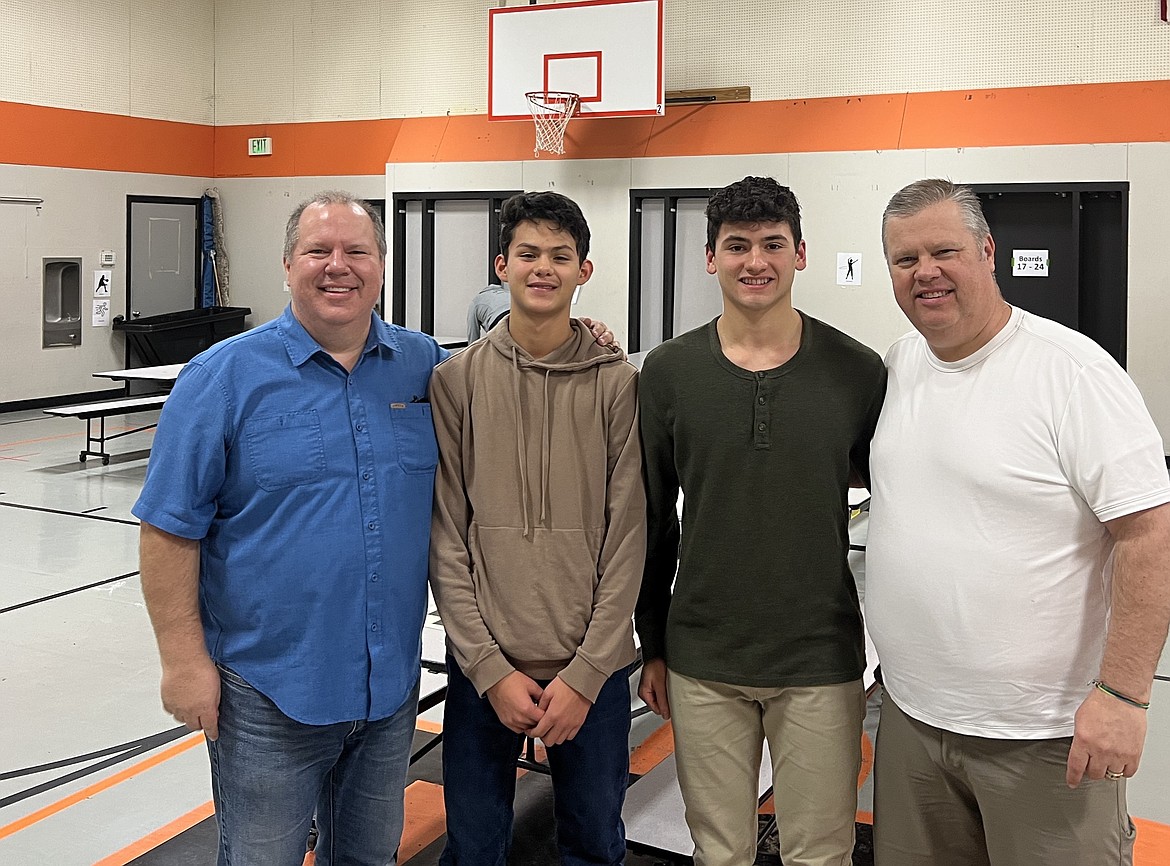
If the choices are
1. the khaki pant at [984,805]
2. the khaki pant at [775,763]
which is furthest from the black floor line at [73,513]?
the khaki pant at [984,805]

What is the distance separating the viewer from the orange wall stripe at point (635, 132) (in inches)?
395

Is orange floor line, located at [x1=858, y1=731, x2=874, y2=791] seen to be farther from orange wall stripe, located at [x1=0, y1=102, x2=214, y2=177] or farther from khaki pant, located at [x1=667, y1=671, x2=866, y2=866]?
orange wall stripe, located at [x1=0, y1=102, x2=214, y2=177]

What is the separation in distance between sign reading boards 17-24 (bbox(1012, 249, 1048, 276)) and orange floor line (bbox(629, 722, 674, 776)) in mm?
7571

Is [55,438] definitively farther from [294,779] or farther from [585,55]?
[294,779]

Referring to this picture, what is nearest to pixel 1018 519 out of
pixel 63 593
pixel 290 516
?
pixel 290 516

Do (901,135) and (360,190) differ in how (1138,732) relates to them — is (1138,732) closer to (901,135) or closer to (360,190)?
(901,135)

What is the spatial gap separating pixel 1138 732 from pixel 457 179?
38.0 ft

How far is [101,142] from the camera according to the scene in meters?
13.4

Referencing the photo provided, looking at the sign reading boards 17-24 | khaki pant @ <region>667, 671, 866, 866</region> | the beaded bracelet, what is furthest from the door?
the beaded bracelet

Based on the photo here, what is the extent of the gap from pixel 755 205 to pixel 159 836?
2.68 metres

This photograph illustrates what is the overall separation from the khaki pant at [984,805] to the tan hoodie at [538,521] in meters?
0.64

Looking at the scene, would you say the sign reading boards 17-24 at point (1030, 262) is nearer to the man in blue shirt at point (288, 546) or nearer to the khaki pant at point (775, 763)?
the khaki pant at point (775, 763)

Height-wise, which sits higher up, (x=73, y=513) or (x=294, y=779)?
(x=294, y=779)

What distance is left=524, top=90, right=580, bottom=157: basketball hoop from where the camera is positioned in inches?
442
